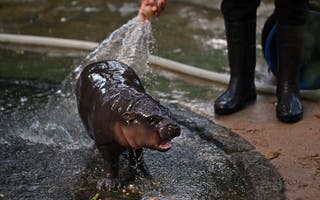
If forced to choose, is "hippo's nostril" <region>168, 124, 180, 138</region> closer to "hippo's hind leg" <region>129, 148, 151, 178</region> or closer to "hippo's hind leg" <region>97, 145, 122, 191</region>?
"hippo's hind leg" <region>97, 145, 122, 191</region>

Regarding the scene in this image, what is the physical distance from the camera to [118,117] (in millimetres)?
2713

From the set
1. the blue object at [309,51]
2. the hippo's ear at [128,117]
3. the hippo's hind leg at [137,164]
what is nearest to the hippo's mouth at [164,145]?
the hippo's ear at [128,117]

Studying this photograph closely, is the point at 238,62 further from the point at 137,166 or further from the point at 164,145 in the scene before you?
the point at 164,145

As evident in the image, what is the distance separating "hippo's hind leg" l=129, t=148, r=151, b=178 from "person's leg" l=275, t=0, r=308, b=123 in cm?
105

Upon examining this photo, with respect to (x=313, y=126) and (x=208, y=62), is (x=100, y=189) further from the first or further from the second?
(x=208, y=62)

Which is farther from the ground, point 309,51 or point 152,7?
point 152,7

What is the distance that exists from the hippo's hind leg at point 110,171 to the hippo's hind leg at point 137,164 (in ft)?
0.37

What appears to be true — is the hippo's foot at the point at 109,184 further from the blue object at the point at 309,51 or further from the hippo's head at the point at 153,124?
the blue object at the point at 309,51

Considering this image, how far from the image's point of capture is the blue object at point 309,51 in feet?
12.8

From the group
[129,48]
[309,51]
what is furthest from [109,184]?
[309,51]

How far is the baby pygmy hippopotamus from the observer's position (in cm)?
254

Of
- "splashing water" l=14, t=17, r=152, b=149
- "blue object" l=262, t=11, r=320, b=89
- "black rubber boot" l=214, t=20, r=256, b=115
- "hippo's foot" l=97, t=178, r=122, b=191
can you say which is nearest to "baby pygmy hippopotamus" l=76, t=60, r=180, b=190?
"hippo's foot" l=97, t=178, r=122, b=191

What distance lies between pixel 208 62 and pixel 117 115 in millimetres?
2420

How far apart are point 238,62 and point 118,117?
1.42m
